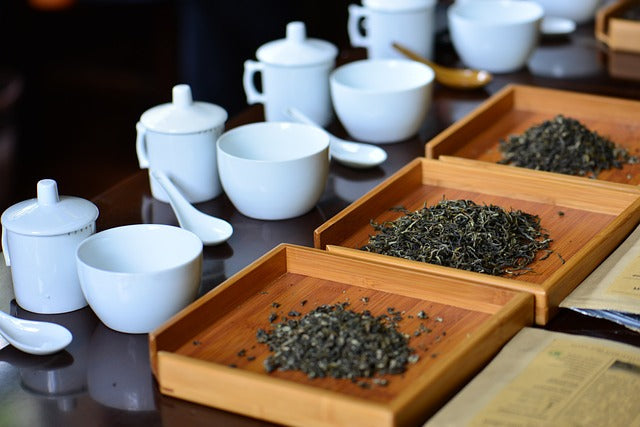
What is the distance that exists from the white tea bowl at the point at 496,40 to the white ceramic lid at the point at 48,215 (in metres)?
1.19

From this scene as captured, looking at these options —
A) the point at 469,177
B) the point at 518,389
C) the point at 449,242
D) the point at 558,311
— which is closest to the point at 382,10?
the point at 469,177

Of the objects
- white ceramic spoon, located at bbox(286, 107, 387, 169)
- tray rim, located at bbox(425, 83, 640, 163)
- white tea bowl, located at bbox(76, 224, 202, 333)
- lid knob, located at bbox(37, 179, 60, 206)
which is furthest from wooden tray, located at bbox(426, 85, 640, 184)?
lid knob, located at bbox(37, 179, 60, 206)

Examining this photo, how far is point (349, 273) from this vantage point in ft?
4.55

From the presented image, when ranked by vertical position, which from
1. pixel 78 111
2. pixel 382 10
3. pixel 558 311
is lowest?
pixel 78 111

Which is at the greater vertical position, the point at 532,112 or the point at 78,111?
the point at 532,112

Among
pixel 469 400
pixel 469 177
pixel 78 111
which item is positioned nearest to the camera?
pixel 469 400

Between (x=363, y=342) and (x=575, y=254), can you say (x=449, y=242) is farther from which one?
(x=363, y=342)

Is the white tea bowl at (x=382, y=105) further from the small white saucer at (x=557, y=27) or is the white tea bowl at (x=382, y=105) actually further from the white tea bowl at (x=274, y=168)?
the small white saucer at (x=557, y=27)

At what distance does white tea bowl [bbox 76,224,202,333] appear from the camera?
4.11ft

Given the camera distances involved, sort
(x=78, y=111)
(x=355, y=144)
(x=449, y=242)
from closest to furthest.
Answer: (x=449, y=242)
(x=355, y=144)
(x=78, y=111)

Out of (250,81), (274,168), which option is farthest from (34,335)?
(250,81)

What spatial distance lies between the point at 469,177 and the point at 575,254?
0.33 metres

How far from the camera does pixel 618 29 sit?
96.3 inches

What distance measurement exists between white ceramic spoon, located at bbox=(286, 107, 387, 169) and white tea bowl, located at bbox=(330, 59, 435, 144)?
4cm
